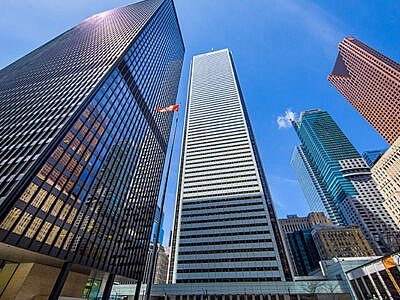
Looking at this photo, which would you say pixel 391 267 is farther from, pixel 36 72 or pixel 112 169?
pixel 36 72

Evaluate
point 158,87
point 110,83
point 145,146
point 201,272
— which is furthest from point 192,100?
point 201,272

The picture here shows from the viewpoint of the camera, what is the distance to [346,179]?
153750mm

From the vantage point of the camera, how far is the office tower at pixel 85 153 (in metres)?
27.2

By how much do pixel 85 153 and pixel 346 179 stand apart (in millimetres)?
179907

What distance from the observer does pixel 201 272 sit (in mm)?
68375

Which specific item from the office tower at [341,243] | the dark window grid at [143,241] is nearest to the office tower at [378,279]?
the dark window grid at [143,241]

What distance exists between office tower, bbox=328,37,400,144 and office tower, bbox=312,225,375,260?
220ft

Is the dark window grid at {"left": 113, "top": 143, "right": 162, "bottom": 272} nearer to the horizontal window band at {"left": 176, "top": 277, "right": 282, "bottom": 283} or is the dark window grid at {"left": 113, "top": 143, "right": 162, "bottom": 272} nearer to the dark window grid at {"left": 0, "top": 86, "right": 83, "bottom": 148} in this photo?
the horizontal window band at {"left": 176, "top": 277, "right": 282, "bottom": 283}

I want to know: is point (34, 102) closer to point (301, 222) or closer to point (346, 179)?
point (301, 222)

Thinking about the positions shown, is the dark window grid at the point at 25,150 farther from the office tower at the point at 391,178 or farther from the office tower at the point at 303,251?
the office tower at the point at 391,178

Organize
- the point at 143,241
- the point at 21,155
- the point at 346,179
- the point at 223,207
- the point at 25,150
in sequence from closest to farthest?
the point at 21,155
the point at 25,150
the point at 143,241
the point at 223,207
the point at 346,179

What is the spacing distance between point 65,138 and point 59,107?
35.1 feet

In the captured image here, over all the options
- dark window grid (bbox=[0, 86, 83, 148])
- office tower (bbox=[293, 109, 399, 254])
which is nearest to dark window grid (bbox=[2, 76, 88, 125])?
dark window grid (bbox=[0, 86, 83, 148])

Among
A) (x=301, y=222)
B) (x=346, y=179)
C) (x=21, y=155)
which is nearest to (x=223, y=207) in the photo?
(x=21, y=155)
